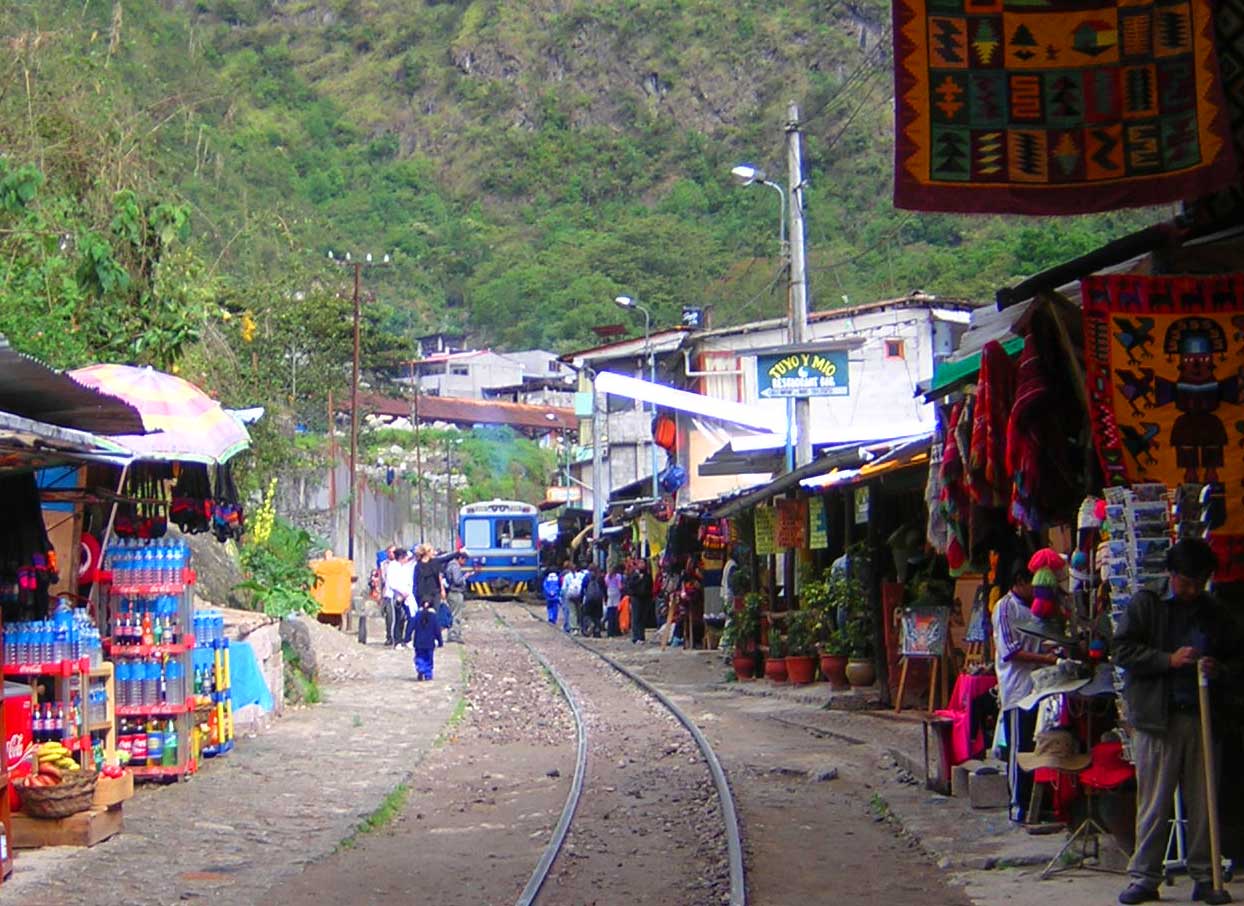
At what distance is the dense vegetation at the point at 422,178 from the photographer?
19.1m

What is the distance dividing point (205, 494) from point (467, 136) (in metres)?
95.6

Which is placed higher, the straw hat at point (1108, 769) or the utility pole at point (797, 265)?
the utility pole at point (797, 265)

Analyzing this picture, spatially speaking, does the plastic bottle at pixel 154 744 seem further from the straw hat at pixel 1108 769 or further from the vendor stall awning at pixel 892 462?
the straw hat at pixel 1108 769

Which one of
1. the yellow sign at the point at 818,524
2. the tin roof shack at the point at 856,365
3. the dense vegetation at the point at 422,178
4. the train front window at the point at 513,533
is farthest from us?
the train front window at the point at 513,533

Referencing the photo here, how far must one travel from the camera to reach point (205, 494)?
14180mm

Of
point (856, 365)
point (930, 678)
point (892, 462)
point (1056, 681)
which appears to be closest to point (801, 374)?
point (930, 678)

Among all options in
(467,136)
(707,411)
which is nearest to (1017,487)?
(707,411)

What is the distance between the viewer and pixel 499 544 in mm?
54969

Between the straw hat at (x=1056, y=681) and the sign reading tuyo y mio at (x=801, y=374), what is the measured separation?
12.1 meters

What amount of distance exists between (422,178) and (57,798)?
95.7 m

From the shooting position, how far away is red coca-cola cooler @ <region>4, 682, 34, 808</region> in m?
9.83

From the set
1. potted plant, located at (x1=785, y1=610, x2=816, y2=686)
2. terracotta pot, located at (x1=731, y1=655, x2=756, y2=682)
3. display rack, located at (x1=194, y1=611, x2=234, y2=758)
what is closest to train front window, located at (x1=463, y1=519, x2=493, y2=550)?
terracotta pot, located at (x1=731, y1=655, x2=756, y2=682)

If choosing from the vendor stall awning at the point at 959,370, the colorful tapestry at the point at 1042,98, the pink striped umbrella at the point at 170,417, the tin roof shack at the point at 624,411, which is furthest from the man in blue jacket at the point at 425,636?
the tin roof shack at the point at 624,411

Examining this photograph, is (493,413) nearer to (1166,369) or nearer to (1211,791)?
(1166,369)
